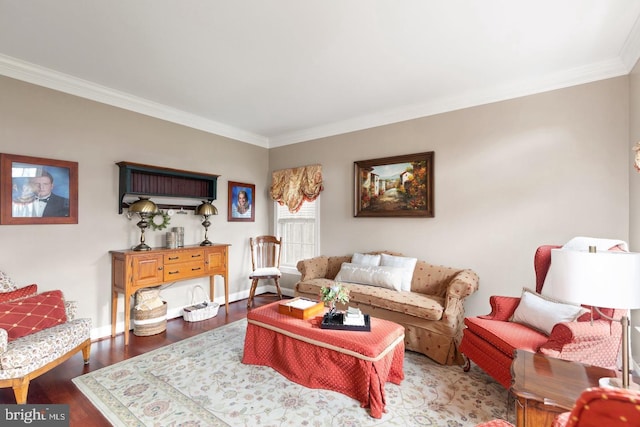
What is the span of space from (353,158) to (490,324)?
2.92 m

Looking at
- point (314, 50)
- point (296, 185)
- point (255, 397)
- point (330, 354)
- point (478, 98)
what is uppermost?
point (314, 50)

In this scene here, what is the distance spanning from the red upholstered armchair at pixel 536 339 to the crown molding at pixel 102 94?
171 inches

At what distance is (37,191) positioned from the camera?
3016 millimetres

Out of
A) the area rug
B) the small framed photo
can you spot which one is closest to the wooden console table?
the area rug

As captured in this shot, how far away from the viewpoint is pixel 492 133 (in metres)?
3.47

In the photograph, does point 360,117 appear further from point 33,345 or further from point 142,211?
point 33,345

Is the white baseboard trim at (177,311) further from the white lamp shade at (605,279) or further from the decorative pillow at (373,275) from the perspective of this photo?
the white lamp shade at (605,279)

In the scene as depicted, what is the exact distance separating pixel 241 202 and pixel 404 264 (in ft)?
9.54

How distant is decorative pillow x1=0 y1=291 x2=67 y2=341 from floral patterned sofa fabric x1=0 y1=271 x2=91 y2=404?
0.5 inches

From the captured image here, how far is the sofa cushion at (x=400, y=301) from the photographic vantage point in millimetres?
2945

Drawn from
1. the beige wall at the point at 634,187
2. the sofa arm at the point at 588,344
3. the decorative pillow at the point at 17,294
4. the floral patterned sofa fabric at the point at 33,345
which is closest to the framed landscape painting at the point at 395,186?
the beige wall at the point at 634,187

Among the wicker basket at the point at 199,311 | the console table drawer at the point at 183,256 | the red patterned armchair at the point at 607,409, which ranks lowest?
the wicker basket at the point at 199,311

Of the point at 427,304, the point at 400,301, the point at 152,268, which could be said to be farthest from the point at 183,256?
the point at 427,304

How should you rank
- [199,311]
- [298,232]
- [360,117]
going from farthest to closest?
1. [298,232]
2. [360,117]
3. [199,311]
